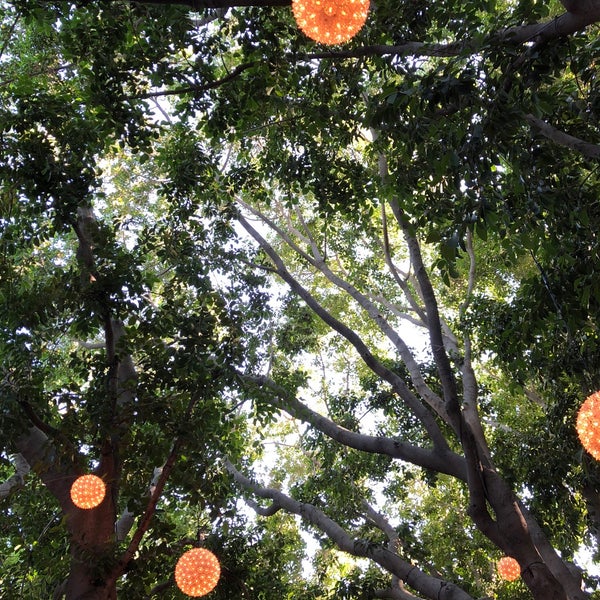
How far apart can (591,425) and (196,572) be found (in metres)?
3.23

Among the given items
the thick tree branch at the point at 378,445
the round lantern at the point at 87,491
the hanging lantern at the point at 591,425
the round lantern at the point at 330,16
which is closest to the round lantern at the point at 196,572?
the round lantern at the point at 87,491

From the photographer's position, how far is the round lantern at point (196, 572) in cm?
451

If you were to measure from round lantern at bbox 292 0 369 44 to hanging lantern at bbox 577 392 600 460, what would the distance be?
3109 mm

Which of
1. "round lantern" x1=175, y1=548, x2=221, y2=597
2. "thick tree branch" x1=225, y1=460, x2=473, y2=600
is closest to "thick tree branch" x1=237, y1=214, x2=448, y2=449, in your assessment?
"thick tree branch" x1=225, y1=460, x2=473, y2=600

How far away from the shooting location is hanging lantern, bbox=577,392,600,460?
13.5ft

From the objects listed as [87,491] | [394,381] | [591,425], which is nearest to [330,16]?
[591,425]

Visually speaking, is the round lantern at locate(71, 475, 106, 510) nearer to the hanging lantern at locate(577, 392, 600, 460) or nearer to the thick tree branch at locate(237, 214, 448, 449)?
the thick tree branch at locate(237, 214, 448, 449)

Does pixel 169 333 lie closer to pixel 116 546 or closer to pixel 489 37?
pixel 116 546

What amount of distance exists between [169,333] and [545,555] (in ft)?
14.0

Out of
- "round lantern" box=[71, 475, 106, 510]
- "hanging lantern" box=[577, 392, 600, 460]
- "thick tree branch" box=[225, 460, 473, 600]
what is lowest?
"round lantern" box=[71, 475, 106, 510]

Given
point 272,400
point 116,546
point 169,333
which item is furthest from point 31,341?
point 272,400

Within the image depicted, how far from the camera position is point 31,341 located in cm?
507

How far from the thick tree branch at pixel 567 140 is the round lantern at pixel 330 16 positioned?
1241 mm

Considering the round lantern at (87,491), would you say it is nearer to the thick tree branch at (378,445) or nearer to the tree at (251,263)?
the tree at (251,263)
